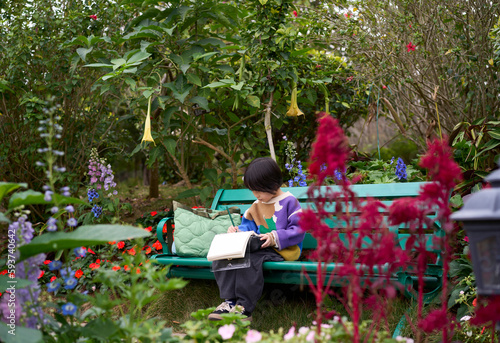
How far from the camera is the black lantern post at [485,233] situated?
1271 mm

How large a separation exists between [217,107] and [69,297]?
2.54 meters

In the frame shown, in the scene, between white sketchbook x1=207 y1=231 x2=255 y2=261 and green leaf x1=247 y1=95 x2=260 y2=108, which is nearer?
white sketchbook x1=207 y1=231 x2=255 y2=261

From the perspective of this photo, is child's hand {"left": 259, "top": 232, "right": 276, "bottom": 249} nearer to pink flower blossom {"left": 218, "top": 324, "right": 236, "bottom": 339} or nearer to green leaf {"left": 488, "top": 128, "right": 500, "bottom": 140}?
pink flower blossom {"left": 218, "top": 324, "right": 236, "bottom": 339}

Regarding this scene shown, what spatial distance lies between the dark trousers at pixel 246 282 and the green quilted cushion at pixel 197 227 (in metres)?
0.42

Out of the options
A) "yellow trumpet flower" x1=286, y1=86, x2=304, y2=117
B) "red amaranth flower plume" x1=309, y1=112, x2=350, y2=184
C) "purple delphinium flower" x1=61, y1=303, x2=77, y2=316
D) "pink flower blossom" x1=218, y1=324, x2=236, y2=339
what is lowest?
"pink flower blossom" x1=218, y1=324, x2=236, y2=339

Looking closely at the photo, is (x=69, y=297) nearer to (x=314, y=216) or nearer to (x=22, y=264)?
(x=22, y=264)

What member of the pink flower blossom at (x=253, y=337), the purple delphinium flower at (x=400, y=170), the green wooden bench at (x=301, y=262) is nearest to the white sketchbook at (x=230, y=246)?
the green wooden bench at (x=301, y=262)

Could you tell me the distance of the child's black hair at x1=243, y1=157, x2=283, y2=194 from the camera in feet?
9.57

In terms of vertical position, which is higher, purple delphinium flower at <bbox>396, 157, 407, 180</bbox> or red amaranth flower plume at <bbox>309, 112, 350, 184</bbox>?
red amaranth flower plume at <bbox>309, 112, 350, 184</bbox>

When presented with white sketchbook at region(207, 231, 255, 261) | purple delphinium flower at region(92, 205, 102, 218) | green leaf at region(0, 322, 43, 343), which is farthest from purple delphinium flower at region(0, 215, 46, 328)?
purple delphinium flower at region(92, 205, 102, 218)

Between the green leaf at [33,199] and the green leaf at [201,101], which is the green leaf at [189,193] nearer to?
the green leaf at [201,101]

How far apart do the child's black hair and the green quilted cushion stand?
53cm

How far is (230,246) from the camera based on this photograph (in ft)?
8.89

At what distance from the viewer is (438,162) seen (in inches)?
59.1
